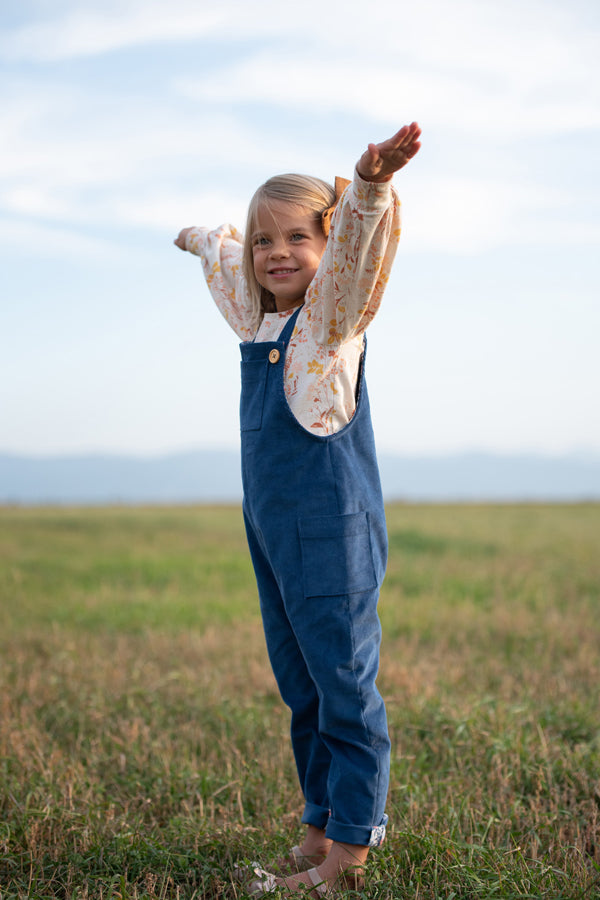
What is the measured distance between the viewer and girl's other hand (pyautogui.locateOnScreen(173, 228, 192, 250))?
11.7ft

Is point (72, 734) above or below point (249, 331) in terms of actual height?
below

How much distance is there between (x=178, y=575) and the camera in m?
10.6

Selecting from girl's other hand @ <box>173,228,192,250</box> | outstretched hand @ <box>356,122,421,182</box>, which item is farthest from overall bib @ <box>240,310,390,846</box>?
girl's other hand @ <box>173,228,192,250</box>

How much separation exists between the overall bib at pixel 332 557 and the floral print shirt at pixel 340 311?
0.16ft

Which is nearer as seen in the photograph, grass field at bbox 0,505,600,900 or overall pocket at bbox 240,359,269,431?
overall pocket at bbox 240,359,269,431

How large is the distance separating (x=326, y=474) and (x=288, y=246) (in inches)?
31.1

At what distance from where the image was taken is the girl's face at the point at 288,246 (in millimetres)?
2684

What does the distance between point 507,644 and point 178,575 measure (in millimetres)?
5043

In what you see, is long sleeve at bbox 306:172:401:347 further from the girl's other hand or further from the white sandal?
the white sandal

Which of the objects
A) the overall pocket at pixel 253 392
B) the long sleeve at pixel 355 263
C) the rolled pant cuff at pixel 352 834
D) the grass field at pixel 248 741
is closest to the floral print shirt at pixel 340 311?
the long sleeve at pixel 355 263

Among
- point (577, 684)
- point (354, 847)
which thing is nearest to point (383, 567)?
point (354, 847)

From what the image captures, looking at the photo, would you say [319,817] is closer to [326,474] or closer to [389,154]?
[326,474]

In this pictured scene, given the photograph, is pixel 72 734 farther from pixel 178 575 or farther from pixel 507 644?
pixel 178 575

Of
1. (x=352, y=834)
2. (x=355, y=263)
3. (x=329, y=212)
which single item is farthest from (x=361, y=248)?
(x=352, y=834)
